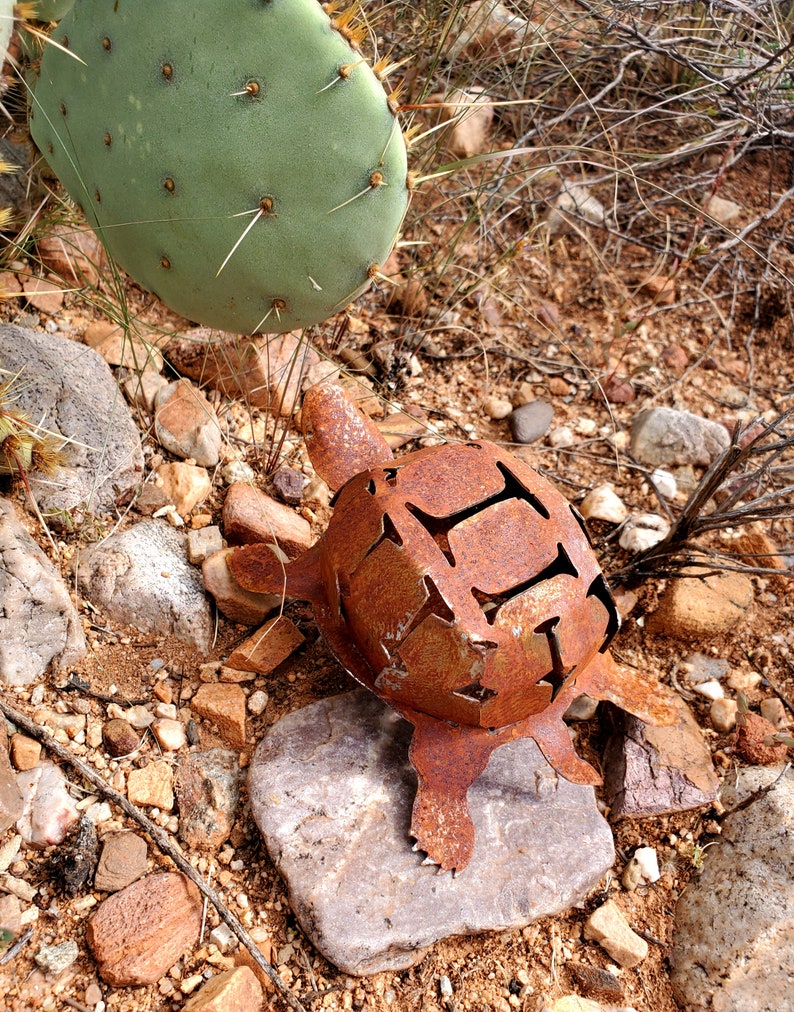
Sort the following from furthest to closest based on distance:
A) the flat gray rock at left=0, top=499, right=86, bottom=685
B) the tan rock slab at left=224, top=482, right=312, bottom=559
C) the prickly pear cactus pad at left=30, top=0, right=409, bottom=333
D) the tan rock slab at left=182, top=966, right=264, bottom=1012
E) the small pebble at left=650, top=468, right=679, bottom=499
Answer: the small pebble at left=650, top=468, right=679, bottom=499, the tan rock slab at left=224, top=482, right=312, bottom=559, the flat gray rock at left=0, top=499, right=86, bottom=685, the prickly pear cactus pad at left=30, top=0, right=409, bottom=333, the tan rock slab at left=182, top=966, right=264, bottom=1012

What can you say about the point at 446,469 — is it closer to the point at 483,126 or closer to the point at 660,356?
the point at 660,356

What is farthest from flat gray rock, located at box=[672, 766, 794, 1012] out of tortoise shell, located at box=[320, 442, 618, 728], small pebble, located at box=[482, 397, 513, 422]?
small pebble, located at box=[482, 397, 513, 422]

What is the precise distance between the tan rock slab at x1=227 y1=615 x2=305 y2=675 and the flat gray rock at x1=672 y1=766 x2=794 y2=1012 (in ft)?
3.26

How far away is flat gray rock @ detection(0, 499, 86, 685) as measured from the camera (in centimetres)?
174

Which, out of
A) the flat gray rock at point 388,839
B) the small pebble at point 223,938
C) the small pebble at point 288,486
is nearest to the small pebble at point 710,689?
the flat gray rock at point 388,839

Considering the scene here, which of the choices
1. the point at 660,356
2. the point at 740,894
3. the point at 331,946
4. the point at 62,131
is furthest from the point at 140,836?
the point at 660,356

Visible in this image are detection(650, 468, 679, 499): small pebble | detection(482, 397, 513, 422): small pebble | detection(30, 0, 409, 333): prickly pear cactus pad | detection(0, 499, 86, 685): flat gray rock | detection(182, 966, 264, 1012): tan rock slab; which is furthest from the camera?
detection(482, 397, 513, 422): small pebble

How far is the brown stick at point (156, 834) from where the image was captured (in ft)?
5.03

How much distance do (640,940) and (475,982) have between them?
36 cm

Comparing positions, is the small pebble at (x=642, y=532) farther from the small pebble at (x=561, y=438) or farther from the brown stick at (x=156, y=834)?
the brown stick at (x=156, y=834)

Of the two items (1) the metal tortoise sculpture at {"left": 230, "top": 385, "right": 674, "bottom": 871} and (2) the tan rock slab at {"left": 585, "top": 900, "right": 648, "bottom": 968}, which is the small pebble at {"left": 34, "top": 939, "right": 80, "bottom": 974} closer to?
(1) the metal tortoise sculpture at {"left": 230, "top": 385, "right": 674, "bottom": 871}

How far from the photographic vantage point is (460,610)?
1550 mm

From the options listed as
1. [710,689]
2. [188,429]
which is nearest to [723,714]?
[710,689]

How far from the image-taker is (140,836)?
164 cm
